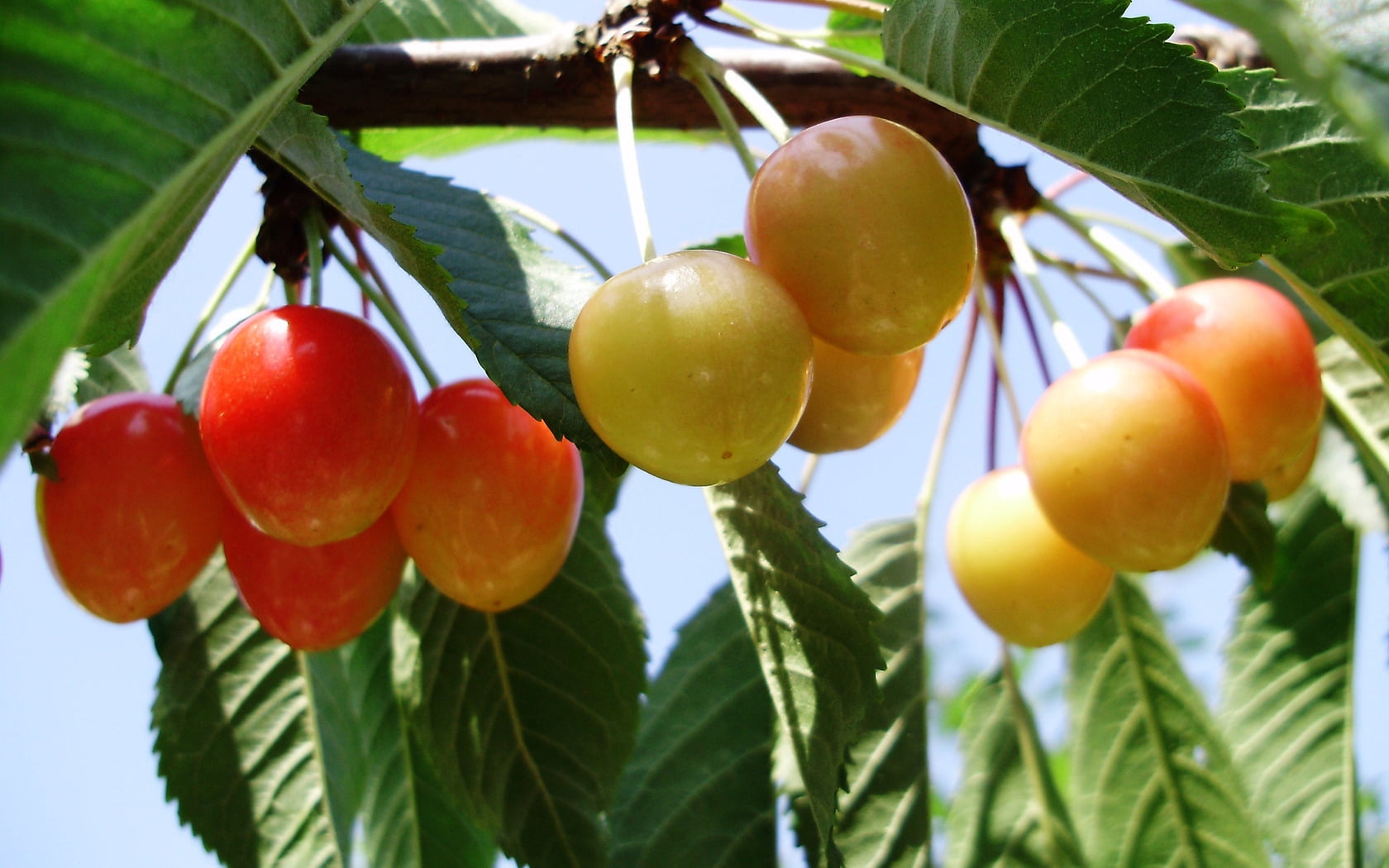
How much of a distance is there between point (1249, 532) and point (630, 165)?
2.87 ft

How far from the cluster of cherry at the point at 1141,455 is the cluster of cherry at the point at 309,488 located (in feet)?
1.50

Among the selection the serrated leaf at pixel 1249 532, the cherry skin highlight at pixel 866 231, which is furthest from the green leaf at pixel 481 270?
the serrated leaf at pixel 1249 532

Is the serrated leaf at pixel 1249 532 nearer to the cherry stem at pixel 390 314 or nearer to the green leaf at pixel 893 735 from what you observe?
the green leaf at pixel 893 735

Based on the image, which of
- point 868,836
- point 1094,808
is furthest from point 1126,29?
point 1094,808

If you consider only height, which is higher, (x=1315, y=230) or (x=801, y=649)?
(x=1315, y=230)

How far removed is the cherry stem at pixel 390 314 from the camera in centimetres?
111

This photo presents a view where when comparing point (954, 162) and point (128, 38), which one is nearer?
point (128, 38)

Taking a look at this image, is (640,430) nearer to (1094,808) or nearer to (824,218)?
(824,218)

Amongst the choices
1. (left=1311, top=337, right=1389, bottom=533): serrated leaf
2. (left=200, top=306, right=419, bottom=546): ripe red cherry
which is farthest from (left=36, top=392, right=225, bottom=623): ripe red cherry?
(left=1311, top=337, right=1389, bottom=533): serrated leaf

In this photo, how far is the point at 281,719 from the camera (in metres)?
1.27

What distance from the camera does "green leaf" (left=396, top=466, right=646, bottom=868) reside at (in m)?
1.13

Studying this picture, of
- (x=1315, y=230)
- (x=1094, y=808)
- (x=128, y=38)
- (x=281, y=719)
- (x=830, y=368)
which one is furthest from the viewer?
(x=1094, y=808)

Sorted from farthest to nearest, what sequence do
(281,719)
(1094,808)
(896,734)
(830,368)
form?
(1094,808)
(896,734)
(281,719)
(830,368)

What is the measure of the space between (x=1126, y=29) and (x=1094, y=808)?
1142mm
